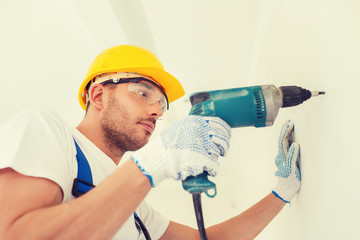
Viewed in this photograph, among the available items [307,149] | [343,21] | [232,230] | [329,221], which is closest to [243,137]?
[232,230]

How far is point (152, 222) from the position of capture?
4.40 feet

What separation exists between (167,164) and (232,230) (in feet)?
2.27

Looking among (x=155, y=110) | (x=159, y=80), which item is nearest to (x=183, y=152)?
(x=155, y=110)

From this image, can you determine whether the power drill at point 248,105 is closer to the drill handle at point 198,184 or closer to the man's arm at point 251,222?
the drill handle at point 198,184

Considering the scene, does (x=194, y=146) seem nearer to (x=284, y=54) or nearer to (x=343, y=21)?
(x=343, y=21)

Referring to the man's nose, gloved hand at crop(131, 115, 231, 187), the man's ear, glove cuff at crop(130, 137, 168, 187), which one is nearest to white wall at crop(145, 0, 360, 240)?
gloved hand at crop(131, 115, 231, 187)

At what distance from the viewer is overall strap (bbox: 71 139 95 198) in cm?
80

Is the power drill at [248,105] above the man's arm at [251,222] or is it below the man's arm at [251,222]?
above

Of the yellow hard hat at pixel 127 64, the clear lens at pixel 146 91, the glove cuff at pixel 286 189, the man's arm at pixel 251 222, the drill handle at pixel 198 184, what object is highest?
the yellow hard hat at pixel 127 64

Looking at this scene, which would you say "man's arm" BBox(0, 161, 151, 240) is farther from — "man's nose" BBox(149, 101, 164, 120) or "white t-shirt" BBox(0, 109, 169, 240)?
"man's nose" BBox(149, 101, 164, 120)

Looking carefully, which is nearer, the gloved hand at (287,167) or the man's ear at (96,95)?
the gloved hand at (287,167)

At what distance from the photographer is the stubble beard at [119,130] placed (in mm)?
1157

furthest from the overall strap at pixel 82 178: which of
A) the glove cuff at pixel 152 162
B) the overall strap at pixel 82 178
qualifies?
the glove cuff at pixel 152 162

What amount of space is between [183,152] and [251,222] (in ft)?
2.16
